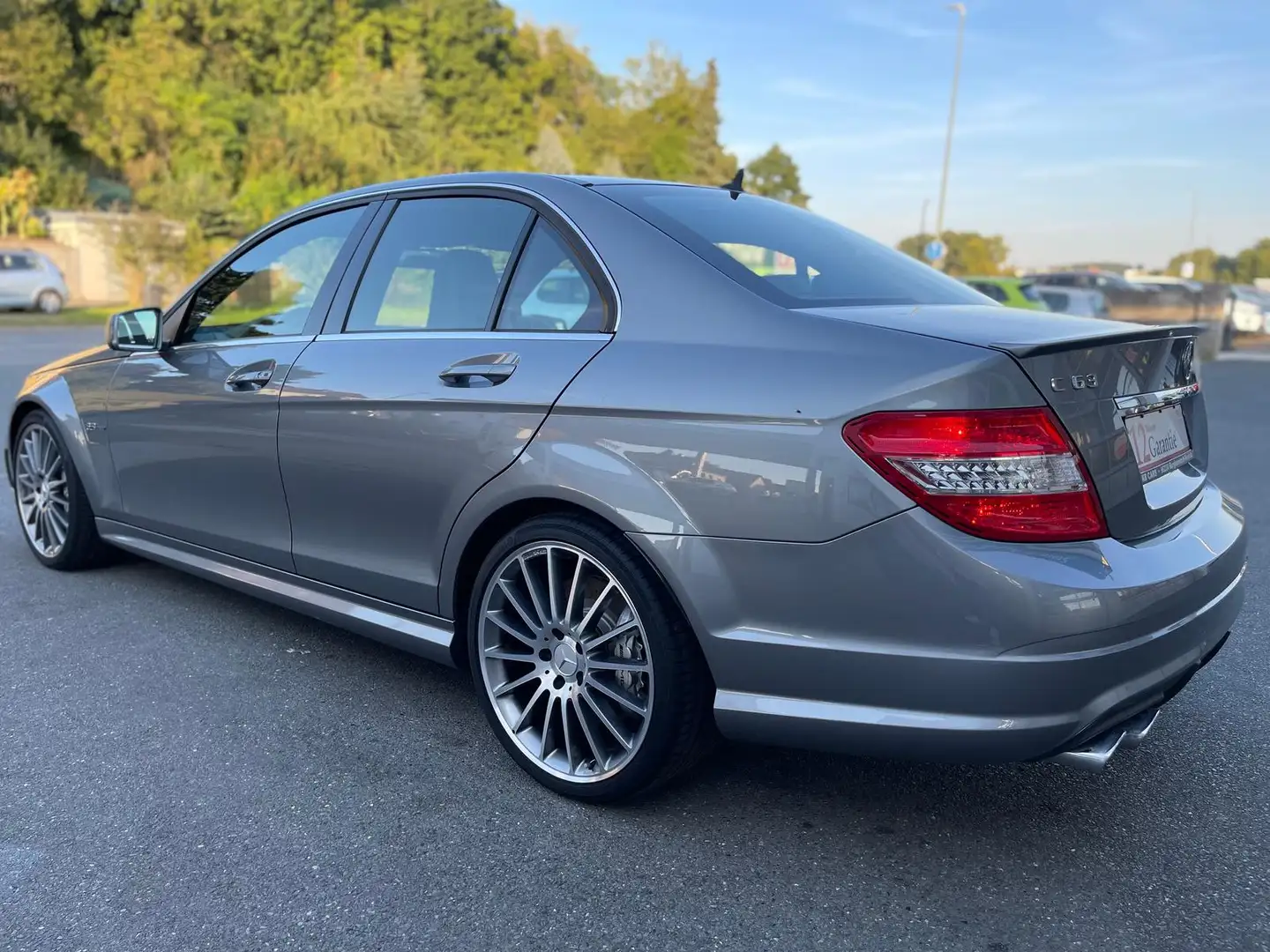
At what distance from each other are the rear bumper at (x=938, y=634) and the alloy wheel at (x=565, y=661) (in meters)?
0.28

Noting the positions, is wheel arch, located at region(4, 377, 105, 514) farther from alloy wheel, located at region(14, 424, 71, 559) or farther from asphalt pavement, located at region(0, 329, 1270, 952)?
asphalt pavement, located at region(0, 329, 1270, 952)

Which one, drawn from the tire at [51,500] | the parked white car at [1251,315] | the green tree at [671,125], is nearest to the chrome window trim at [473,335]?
the tire at [51,500]

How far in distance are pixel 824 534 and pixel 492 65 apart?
244 feet

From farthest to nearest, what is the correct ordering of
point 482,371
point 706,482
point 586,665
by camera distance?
point 482,371
point 586,665
point 706,482

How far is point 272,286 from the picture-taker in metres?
4.06

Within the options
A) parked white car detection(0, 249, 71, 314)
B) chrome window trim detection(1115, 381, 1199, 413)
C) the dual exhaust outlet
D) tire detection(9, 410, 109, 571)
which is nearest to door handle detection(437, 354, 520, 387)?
chrome window trim detection(1115, 381, 1199, 413)

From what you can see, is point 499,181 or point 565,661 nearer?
point 565,661

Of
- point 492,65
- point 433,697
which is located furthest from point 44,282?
point 492,65

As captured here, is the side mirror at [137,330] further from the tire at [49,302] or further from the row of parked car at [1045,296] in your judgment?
the tire at [49,302]

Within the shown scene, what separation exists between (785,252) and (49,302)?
28.7 metres

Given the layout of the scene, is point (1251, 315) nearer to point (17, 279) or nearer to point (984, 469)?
point (17, 279)

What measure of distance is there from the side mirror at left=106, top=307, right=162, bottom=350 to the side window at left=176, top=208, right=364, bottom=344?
5.2 inches

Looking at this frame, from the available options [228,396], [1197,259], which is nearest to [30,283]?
[228,396]

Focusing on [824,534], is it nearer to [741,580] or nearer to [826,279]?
[741,580]
